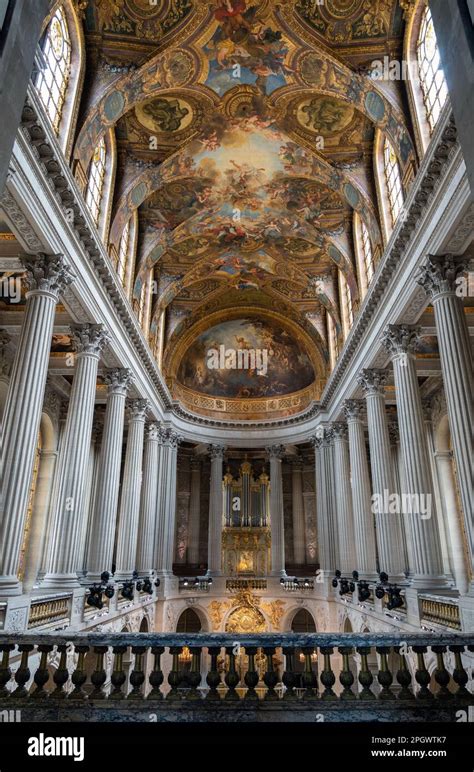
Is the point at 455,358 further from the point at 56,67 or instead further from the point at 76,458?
the point at 56,67

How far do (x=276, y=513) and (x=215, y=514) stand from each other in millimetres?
3509

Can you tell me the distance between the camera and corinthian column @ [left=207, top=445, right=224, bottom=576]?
2798cm

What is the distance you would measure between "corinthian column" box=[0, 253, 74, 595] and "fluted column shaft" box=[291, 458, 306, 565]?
75.7 ft

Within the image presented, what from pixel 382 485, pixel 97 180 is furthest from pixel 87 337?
pixel 382 485

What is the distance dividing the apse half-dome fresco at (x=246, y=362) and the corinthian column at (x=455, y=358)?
17.9 metres

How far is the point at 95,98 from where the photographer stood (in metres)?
13.8

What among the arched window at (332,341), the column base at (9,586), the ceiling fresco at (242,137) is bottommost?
the column base at (9,586)

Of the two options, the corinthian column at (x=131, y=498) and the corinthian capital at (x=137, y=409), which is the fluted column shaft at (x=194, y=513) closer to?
the corinthian column at (x=131, y=498)

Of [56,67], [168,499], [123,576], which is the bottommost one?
[123,576]

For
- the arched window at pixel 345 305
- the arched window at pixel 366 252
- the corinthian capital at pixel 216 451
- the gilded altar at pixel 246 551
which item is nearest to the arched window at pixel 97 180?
the arched window at pixel 366 252

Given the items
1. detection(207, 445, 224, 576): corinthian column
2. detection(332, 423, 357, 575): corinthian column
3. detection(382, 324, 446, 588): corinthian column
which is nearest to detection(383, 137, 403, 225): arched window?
detection(382, 324, 446, 588): corinthian column

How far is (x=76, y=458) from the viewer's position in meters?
13.8

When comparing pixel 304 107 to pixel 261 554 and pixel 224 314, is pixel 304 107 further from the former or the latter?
pixel 261 554

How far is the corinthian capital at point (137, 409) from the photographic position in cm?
2205
